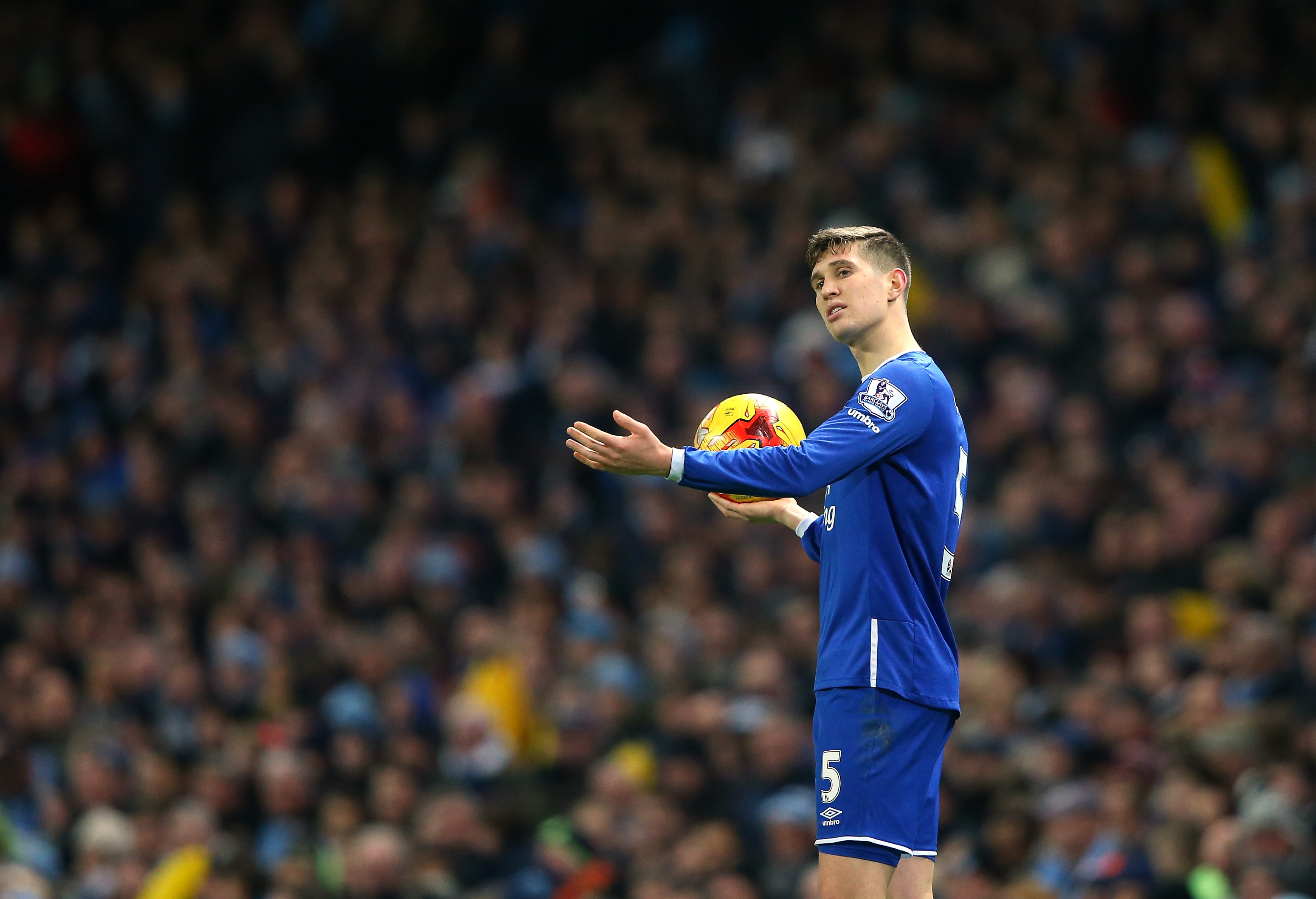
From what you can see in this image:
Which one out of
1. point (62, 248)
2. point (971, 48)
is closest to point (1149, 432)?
point (971, 48)

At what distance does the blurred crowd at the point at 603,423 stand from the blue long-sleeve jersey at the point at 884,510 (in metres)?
3.30

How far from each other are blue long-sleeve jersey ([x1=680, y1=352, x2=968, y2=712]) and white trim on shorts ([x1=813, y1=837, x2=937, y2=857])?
0.43m

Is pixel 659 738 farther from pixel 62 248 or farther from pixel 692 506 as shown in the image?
pixel 62 248

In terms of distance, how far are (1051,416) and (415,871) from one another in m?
5.29

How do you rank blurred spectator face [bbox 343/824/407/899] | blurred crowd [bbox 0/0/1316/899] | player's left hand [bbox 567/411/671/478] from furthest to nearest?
blurred spectator face [bbox 343/824/407/899], blurred crowd [bbox 0/0/1316/899], player's left hand [bbox 567/411/671/478]

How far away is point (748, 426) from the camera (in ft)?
19.3

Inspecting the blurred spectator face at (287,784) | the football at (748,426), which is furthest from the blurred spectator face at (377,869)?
the football at (748,426)

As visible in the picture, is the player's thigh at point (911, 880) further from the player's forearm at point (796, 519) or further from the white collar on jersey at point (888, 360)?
the white collar on jersey at point (888, 360)

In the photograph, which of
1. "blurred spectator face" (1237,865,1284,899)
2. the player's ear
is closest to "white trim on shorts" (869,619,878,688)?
the player's ear

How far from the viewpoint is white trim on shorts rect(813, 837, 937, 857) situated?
5199 mm

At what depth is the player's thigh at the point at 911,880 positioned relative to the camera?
5328 mm

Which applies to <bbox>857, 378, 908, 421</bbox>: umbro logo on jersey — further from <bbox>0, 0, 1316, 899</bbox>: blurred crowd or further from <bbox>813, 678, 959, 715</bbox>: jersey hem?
<bbox>0, 0, 1316, 899</bbox>: blurred crowd

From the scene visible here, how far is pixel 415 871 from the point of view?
1052cm

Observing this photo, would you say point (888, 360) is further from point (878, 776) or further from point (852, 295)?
point (878, 776)
